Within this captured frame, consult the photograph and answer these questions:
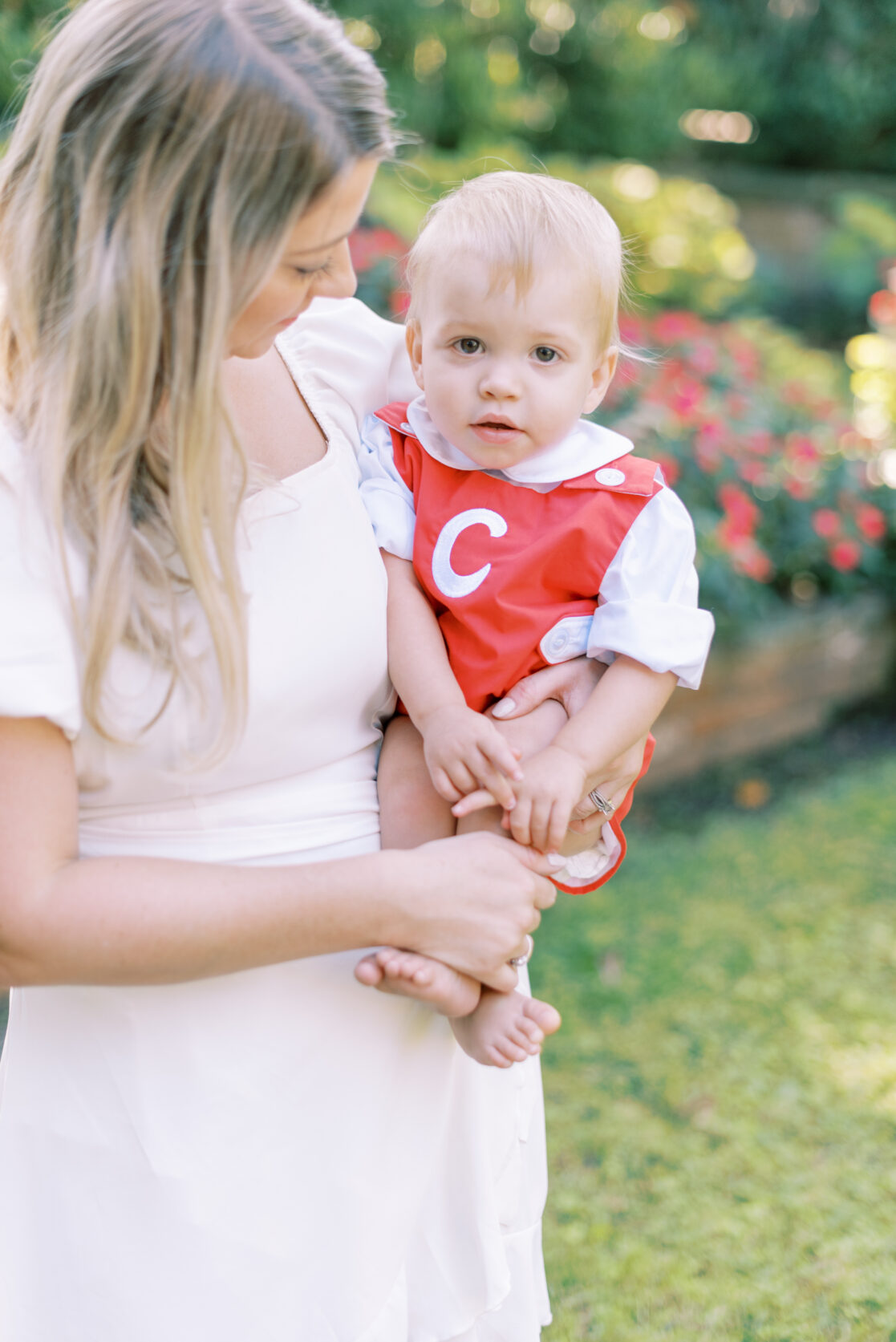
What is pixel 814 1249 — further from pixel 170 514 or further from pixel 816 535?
pixel 816 535

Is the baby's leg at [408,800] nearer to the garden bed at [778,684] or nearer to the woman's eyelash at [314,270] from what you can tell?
the woman's eyelash at [314,270]

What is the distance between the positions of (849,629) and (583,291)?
13.7 ft

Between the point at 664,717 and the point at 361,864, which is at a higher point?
the point at 361,864

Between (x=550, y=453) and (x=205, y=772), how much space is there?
63 cm

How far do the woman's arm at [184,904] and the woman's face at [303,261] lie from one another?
1.49 feet

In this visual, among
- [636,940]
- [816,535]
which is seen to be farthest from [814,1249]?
[816,535]

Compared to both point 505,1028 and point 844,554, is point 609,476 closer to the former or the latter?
point 505,1028

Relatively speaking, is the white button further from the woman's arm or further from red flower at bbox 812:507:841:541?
red flower at bbox 812:507:841:541

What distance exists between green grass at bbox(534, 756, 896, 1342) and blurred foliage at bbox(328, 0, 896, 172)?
5.42 m

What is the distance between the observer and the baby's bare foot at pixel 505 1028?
54.2 inches

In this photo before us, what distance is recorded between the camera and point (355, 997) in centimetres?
137

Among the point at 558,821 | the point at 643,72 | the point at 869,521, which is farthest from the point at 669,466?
the point at 643,72

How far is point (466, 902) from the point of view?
1316mm

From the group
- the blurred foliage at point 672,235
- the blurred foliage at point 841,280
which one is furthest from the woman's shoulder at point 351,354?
the blurred foliage at point 841,280
